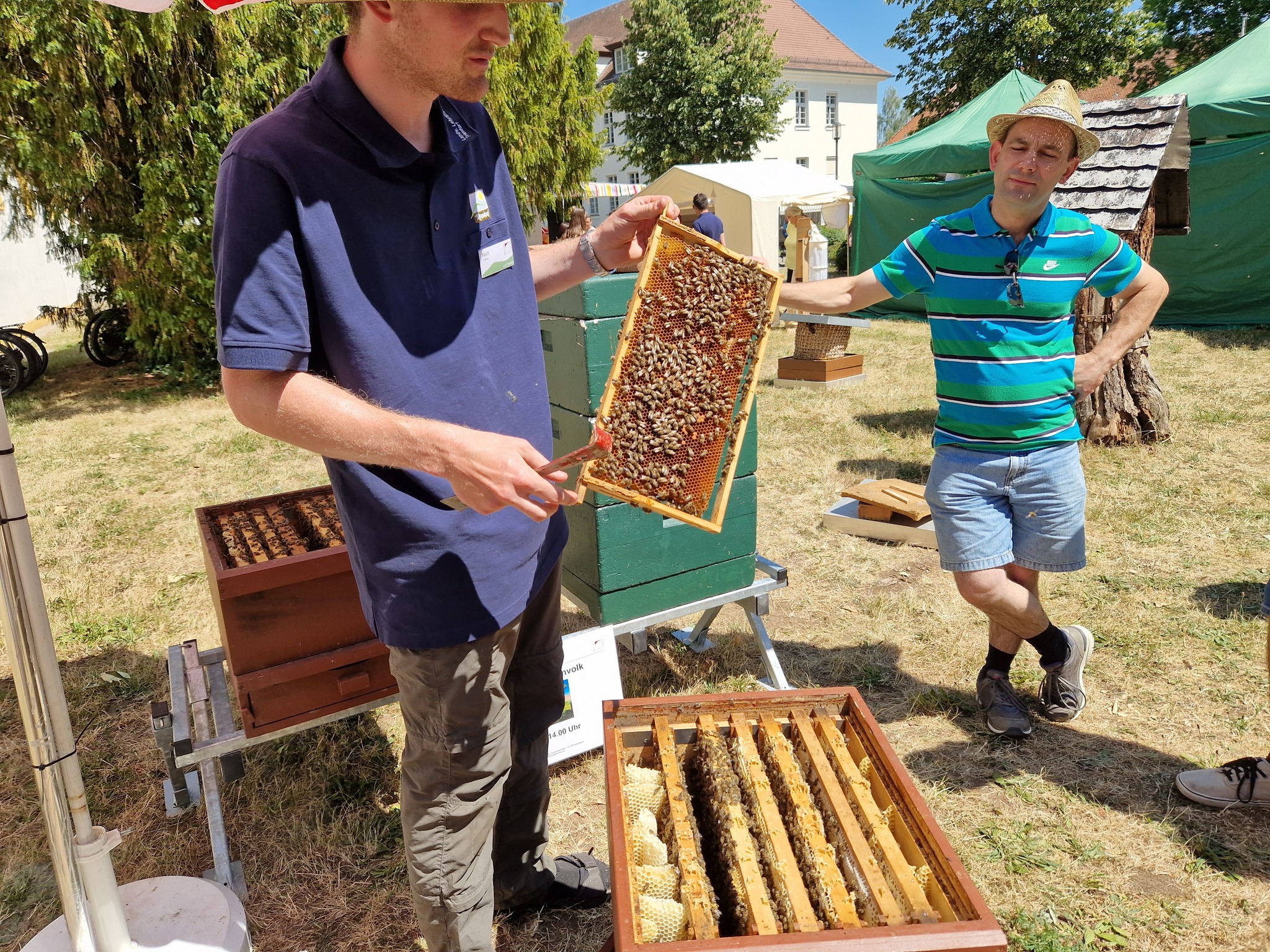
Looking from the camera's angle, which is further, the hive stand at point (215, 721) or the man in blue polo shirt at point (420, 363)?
the hive stand at point (215, 721)

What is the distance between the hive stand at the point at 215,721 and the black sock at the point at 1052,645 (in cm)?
109

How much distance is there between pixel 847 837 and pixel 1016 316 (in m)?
2.16

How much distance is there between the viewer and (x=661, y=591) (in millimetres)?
3590

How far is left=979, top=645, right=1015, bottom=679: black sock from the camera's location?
12.2 ft

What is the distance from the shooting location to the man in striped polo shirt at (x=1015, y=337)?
10.2 ft

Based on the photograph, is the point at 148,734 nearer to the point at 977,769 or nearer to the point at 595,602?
the point at 595,602

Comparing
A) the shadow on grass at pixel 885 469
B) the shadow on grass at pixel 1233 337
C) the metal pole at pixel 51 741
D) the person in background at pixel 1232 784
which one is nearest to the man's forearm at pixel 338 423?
the metal pole at pixel 51 741

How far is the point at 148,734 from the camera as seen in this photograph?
153 inches

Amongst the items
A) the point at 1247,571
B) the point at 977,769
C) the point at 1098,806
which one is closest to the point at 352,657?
the point at 977,769

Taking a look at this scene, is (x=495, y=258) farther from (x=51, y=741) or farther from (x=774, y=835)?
(x=51, y=741)

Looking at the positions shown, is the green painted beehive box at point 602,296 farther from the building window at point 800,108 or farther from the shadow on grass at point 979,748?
the building window at point 800,108

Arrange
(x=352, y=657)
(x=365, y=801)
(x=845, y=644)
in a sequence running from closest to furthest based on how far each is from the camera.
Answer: (x=352, y=657) → (x=365, y=801) → (x=845, y=644)

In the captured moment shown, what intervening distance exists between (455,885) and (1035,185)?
2987 mm

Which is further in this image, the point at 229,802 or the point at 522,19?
the point at 522,19
